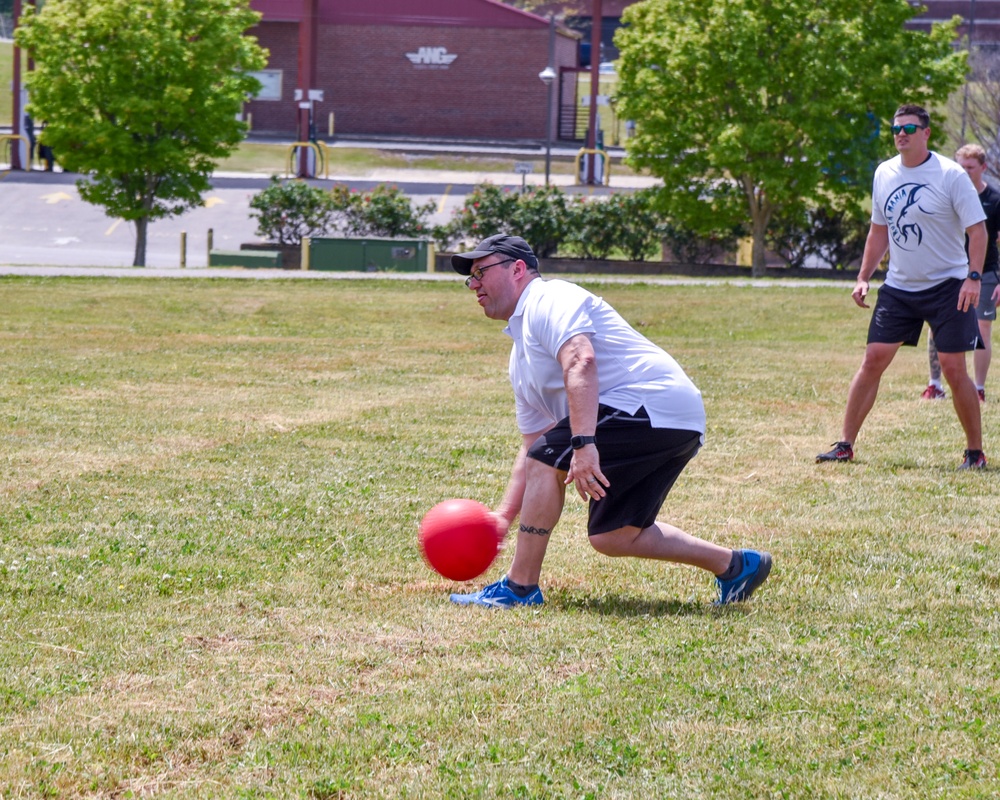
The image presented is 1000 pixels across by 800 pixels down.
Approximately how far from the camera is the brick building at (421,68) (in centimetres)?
6575

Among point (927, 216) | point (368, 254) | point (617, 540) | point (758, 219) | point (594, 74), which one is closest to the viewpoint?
point (617, 540)

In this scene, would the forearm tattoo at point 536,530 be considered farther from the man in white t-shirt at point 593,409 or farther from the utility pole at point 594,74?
the utility pole at point 594,74

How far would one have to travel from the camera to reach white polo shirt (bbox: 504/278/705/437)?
5.09 meters

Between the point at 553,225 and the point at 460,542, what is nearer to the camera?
the point at 460,542

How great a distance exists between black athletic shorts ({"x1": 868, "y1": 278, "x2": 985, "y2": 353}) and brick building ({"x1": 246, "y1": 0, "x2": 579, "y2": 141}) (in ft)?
192

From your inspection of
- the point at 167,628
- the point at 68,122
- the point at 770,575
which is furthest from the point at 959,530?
the point at 68,122

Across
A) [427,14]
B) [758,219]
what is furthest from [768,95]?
[427,14]

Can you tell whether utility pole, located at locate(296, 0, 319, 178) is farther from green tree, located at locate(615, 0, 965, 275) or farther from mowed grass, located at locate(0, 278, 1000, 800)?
mowed grass, located at locate(0, 278, 1000, 800)

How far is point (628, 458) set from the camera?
16.8ft

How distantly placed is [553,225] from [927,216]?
2225 centimetres

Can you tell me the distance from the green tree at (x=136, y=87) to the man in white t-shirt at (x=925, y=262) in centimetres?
2339

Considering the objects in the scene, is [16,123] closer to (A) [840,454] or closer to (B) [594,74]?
(B) [594,74]

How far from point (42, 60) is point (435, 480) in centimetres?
2532

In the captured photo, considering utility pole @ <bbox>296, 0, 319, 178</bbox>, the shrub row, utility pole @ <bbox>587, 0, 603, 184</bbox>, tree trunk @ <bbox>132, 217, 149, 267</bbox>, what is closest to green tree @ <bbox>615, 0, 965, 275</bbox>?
the shrub row
